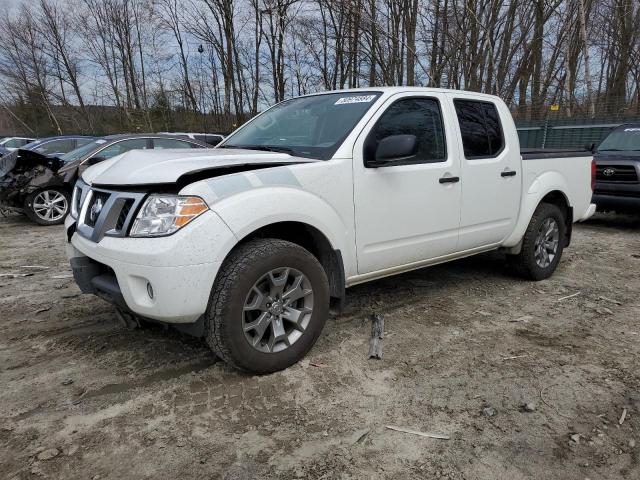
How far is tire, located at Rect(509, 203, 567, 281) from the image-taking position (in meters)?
4.77

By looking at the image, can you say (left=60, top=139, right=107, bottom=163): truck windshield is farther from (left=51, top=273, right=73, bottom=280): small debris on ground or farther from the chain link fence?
the chain link fence

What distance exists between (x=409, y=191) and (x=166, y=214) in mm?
1819

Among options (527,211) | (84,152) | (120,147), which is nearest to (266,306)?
(527,211)

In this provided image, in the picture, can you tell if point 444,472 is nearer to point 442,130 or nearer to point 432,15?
point 442,130

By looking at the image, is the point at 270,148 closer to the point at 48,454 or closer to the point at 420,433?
the point at 420,433

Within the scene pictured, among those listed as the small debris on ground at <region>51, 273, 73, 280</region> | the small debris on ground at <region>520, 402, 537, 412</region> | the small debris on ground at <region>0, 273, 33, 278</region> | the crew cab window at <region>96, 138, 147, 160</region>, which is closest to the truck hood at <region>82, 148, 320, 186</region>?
the small debris on ground at <region>520, 402, 537, 412</region>

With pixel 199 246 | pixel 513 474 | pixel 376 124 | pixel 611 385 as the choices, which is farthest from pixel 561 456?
pixel 376 124

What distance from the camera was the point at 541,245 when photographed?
4957 mm

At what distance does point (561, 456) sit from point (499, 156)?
278 cm

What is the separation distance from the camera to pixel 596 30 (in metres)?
20.8

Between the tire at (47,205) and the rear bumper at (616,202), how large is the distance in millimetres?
9353

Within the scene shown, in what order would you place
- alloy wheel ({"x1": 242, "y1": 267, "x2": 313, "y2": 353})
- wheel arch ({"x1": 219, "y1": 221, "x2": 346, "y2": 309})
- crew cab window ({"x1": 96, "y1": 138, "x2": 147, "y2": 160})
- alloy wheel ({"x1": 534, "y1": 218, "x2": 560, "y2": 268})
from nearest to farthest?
alloy wheel ({"x1": 242, "y1": 267, "x2": 313, "y2": 353})
wheel arch ({"x1": 219, "y1": 221, "x2": 346, "y2": 309})
alloy wheel ({"x1": 534, "y1": 218, "x2": 560, "y2": 268})
crew cab window ({"x1": 96, "y1": 138, "x2": 147, "y2": 160})

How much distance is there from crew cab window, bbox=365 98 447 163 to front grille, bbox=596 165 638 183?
589 cm

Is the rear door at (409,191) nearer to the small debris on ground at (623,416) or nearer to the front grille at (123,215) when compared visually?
the front grille at (123,215)
